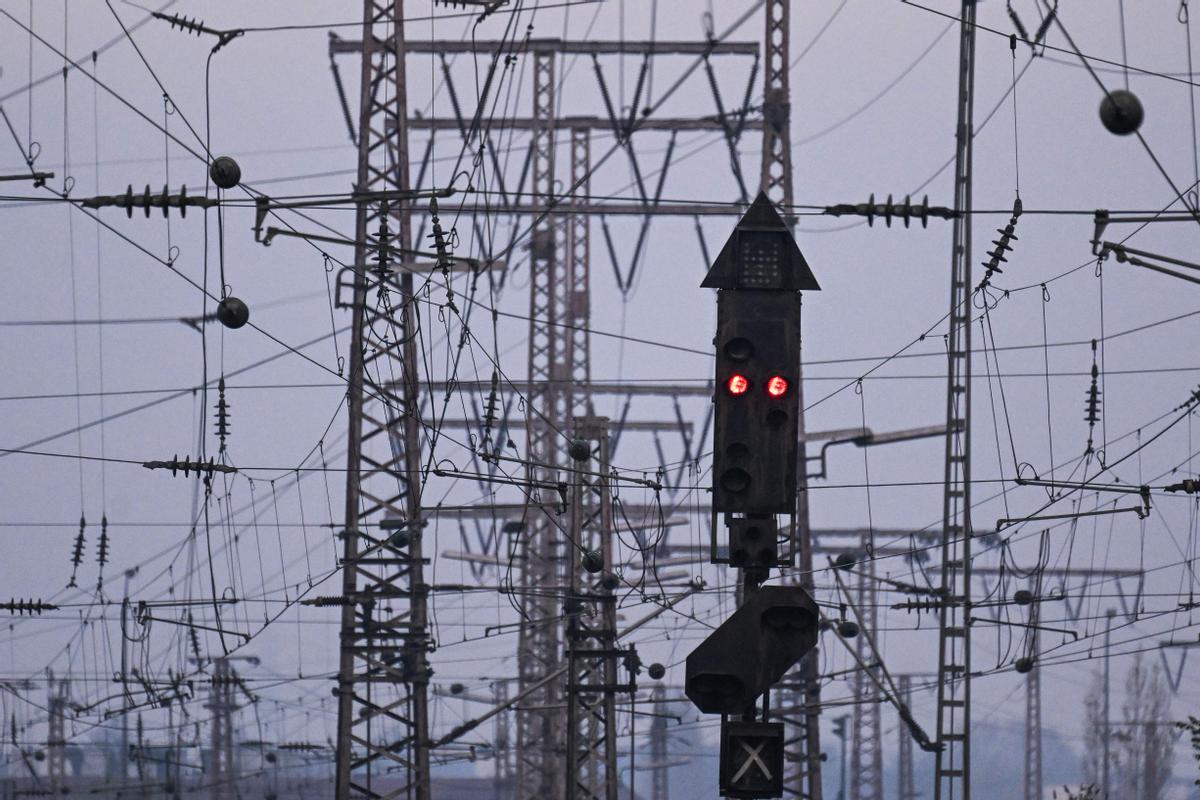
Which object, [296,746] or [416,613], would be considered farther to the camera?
[296,746]

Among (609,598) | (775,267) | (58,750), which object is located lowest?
(58,750)

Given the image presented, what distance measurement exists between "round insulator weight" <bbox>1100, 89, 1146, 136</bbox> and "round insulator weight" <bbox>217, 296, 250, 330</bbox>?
960cm

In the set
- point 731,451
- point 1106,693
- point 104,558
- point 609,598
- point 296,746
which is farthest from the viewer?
point 1106,693

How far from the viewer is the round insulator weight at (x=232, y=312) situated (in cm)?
2181

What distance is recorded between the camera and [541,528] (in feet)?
135

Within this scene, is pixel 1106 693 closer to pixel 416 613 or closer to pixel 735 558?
pixel 416 613

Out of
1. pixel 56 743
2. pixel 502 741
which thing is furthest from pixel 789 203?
pixel 502 741

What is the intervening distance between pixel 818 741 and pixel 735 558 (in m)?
17.9

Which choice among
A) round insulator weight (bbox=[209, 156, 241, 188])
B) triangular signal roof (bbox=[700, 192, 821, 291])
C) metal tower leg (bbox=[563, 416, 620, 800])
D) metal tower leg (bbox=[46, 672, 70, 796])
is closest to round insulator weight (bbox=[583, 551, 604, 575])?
metal tower leg (bbox=[563, 416, 620, 800])

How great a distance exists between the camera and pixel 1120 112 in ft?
49.8

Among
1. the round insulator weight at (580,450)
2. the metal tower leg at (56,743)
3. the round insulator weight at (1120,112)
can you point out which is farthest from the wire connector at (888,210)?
the metal tower leg at (56,743)

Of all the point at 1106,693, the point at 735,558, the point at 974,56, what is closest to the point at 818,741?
the point at 974,56

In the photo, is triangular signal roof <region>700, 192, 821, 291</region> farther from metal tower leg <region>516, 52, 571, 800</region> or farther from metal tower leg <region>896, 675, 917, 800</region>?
metal tower leg <region>896, 675, 917, 800</region>

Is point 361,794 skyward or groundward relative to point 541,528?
groundward
